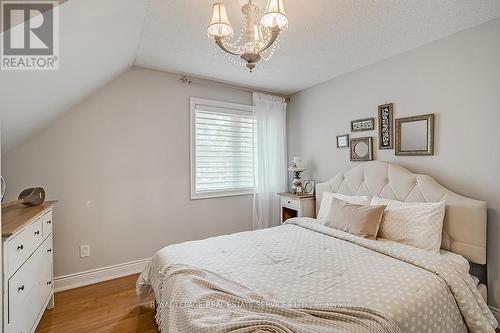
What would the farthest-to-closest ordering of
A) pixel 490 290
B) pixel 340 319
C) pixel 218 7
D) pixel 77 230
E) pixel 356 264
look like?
pixel 77 230, pixel 490 290, pixel 356 264, pixel 218 7, pixel 340 319

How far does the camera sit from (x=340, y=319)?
1105 millimetres

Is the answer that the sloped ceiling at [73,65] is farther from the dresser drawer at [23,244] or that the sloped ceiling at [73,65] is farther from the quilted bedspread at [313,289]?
the quilted bedspread at [313,289]

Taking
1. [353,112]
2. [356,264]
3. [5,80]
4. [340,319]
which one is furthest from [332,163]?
[5,80]

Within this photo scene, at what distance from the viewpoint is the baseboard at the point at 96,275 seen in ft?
8.14

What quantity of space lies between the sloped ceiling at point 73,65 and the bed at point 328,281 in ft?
4.84

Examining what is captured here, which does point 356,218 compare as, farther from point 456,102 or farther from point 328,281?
point 456,102

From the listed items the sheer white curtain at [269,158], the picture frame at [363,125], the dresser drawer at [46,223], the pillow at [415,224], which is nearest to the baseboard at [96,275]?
the dresser drawer at [46,223]

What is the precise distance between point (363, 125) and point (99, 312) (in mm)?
3288

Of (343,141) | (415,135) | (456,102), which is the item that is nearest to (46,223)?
(343,141)

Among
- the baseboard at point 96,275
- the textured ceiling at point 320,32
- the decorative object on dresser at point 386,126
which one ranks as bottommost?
the baseboard at point 96,275

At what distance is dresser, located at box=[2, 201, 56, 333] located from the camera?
1381 mm

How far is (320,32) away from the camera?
2086 millimetres

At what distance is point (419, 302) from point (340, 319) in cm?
52

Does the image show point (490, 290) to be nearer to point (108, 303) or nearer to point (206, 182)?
point (206, 182)
